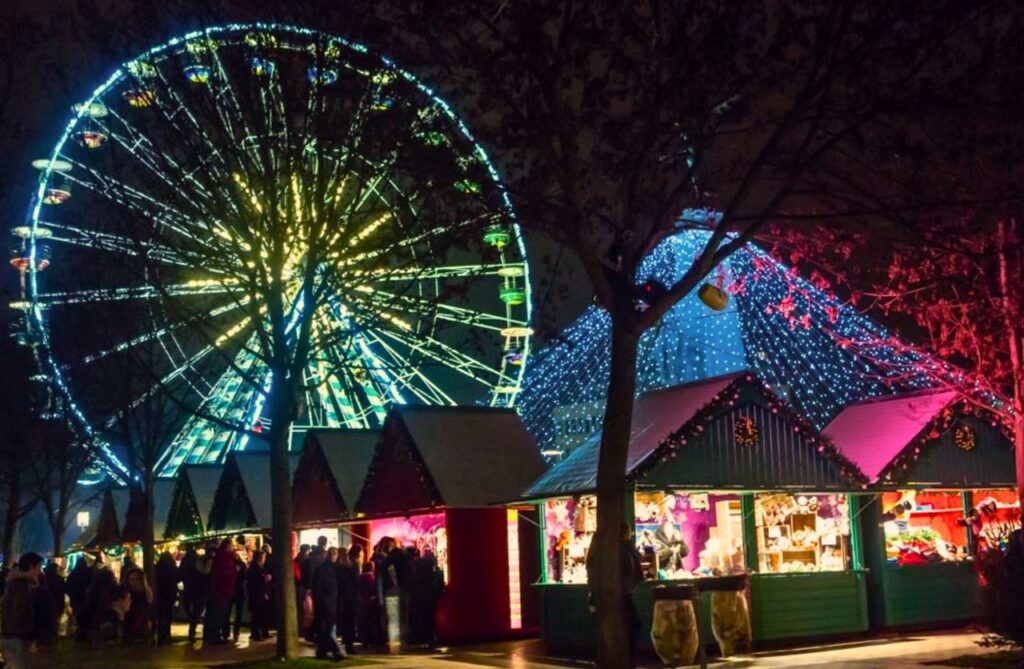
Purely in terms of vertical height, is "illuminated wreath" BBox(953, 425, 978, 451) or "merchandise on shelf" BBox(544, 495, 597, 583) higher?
"illuminated wreath" BBox(953, 425, 978, 451)

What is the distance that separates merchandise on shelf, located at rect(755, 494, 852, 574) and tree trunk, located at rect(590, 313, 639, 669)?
6.00 m

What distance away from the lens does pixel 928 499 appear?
2247 centimetres

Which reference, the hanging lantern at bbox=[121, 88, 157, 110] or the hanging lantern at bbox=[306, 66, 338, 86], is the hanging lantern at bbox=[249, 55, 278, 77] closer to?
the hanging lantern at bbox=[306, 66, 338, 86]

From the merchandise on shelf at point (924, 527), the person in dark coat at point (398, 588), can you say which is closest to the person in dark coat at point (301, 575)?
the person in dark coat at point (398, 588)

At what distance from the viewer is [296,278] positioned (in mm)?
26703

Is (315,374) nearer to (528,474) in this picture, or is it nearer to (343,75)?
(528,474)

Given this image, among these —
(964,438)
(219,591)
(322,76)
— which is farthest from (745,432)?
(219,591)

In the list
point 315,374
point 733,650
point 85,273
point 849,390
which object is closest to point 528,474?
point 733,650

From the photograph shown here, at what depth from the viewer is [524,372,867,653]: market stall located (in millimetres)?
19406

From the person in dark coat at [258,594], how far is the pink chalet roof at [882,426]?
10.4 meters

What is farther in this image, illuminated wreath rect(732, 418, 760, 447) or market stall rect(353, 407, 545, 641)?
market stall rect(353, 407, 545, 641)

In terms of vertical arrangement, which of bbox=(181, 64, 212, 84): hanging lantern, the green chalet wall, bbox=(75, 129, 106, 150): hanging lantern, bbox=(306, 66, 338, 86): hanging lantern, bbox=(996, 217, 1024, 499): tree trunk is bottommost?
the green chalet wall

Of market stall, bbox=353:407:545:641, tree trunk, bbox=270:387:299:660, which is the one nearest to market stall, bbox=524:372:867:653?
market stall, bbox=353:407:545:641

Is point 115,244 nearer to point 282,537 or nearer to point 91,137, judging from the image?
point 91,137
